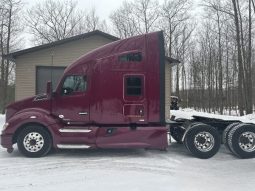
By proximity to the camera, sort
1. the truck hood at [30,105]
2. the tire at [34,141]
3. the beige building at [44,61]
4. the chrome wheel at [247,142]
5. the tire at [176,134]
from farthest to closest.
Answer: the beige building at [44,61] → the tire at [176,134] → the truck hood at [30,105] → the chrome wheel at [247,142] → the tire at [34,141]

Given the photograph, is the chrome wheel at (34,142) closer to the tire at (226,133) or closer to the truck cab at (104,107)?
the truck cab at (104,107)

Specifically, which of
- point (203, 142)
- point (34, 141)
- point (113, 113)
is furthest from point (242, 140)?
point (34, 141)

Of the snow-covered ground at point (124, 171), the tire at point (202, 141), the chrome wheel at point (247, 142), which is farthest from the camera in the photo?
the chrome wheel at point (247, 142)

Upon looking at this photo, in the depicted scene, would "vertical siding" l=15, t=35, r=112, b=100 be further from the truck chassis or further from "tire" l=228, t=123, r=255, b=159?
"tire" l=228, t=123, r=255, b=159

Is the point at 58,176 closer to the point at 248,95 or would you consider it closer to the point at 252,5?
the point at 248,95

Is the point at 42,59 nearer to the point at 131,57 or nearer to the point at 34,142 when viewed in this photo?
the point at 34,142

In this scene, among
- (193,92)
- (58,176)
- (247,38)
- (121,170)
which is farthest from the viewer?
(193,92)

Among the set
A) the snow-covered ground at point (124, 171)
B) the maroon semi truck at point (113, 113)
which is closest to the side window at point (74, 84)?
the maroon semi truck at point (113, 113)

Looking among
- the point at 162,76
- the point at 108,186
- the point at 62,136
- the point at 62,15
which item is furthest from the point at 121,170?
the point at 62,15

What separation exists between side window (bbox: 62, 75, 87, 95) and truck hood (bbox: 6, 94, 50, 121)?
60cm

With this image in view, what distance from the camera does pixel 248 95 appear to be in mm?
29875

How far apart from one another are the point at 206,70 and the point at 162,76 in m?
37.9

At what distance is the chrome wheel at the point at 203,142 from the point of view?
9.77 metres

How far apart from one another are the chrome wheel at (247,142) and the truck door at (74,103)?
171 inches
